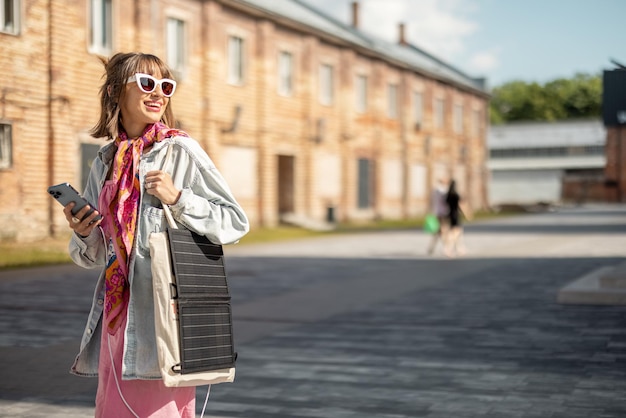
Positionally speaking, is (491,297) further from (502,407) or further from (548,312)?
(502,407)

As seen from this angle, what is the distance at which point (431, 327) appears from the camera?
9.36 meters

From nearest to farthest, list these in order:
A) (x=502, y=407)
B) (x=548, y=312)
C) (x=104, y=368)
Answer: (x=104, y=368), (x=502, y=407), (x=548, y=312)

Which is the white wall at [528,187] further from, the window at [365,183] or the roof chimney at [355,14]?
the window at [365,183]

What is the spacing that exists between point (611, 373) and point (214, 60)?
2212 centimetres

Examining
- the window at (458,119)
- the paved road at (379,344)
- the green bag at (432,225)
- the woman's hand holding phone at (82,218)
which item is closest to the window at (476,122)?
the window at (458,119)

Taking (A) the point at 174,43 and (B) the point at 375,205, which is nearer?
(A) the point at 174,43

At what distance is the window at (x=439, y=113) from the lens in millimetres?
46281

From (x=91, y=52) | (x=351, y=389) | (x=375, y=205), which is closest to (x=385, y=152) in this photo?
(x=375, y=205)

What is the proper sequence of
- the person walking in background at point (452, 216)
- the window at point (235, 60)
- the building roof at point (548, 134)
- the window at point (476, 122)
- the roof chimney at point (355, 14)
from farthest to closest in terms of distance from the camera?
the building roof at point (548, 134) < the window at point (476, 122) < the roof chimney at point (355, 14) < the window at point (235, 60) < the person walking in background at point (452, 216)

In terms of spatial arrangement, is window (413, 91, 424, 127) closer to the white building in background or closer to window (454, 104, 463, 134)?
window (454, 104, 463, 134)

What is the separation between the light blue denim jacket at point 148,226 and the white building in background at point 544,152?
255 feet

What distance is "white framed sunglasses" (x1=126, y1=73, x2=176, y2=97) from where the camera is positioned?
3584 millimetres

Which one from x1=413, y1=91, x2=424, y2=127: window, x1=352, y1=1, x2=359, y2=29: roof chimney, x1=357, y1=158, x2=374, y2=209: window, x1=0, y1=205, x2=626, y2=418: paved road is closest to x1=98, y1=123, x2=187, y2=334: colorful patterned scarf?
x1=0, y1=205, x2=626, y2=418: paved road

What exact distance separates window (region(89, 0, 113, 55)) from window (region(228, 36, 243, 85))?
5.97 meters
